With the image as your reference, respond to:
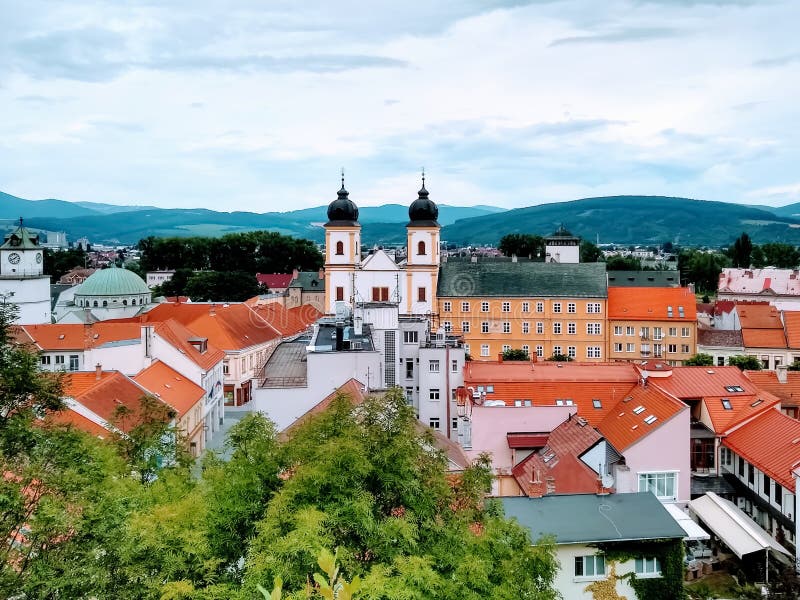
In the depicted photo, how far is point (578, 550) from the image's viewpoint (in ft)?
76.8

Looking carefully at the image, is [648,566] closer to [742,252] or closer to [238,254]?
[238,254]

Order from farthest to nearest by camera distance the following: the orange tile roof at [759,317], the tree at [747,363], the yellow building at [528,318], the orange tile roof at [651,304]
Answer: the yellow building at [528,318] → the orange tile roof at [651,304] → the orange tile roof at [759,317] → the tree at [747,363]

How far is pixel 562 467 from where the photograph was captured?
2772cm

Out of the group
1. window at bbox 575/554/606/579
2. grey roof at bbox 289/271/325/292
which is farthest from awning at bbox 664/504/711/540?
grey roof at bbox 289/271/325/292

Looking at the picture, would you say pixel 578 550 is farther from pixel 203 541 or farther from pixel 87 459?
pixel 87 459

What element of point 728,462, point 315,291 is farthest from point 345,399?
point 315,291

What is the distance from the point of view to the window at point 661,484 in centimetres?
2936

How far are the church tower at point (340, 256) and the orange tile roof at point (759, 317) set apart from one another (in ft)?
112

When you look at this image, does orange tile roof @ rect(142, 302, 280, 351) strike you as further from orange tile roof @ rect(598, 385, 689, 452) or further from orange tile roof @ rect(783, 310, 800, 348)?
orange tile roof @ rect(783, 310, 800, 348)

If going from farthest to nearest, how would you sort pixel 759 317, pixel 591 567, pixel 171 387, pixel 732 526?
1. pixel 759 317
2. pixel 171 387
3. pixel 732 526
4. pixel 591 567

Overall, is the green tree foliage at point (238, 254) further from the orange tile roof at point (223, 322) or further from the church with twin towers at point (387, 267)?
the church with twin towers at point (387, 267)

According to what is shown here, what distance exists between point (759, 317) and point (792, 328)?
287 cm

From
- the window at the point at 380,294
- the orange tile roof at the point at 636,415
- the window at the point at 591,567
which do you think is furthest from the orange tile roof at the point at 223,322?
the window at the point at 591,567

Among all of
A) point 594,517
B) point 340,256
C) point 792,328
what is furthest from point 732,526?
point 340,256
